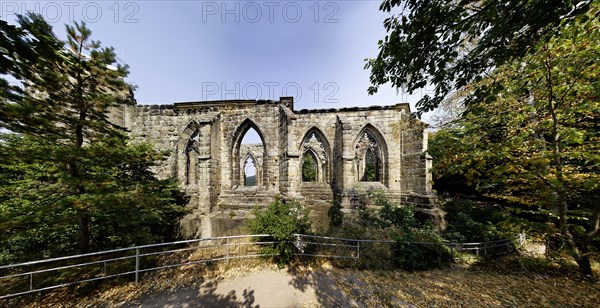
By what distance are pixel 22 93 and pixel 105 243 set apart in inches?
208

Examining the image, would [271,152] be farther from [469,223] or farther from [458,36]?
[469,223]

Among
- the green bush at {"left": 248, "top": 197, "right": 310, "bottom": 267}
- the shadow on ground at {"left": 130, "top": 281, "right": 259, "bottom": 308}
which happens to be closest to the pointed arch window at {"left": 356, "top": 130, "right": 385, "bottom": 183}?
the green bush at {"left": 248, "top": 197, "right": 310, "bottom": 267}

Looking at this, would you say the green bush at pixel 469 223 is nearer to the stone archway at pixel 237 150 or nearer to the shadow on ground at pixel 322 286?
the shadow on ground at pixel 322 286

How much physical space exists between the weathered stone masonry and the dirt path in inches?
115

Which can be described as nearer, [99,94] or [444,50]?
Answer: [444,50]

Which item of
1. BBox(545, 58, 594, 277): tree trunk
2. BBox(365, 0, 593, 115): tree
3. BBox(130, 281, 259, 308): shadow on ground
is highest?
BBox(365, 0, 593, 115): tree

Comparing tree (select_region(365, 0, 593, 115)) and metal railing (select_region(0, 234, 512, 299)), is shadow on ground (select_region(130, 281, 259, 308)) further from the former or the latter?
tree (select_region(365, 0, 593, 115))

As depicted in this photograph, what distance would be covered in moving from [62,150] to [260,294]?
197 inches

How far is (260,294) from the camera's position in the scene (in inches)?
144

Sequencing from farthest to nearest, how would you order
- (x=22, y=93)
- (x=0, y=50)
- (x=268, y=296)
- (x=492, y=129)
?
(x=492, y=129) < (x=268, y=296) < (x=22, y=93) < (x=0, y=50)

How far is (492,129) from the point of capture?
4.68 metres

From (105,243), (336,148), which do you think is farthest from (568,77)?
(105,243)

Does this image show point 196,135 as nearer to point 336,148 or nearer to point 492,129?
point 336,148

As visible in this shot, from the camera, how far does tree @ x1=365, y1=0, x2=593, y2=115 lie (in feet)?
6.59
